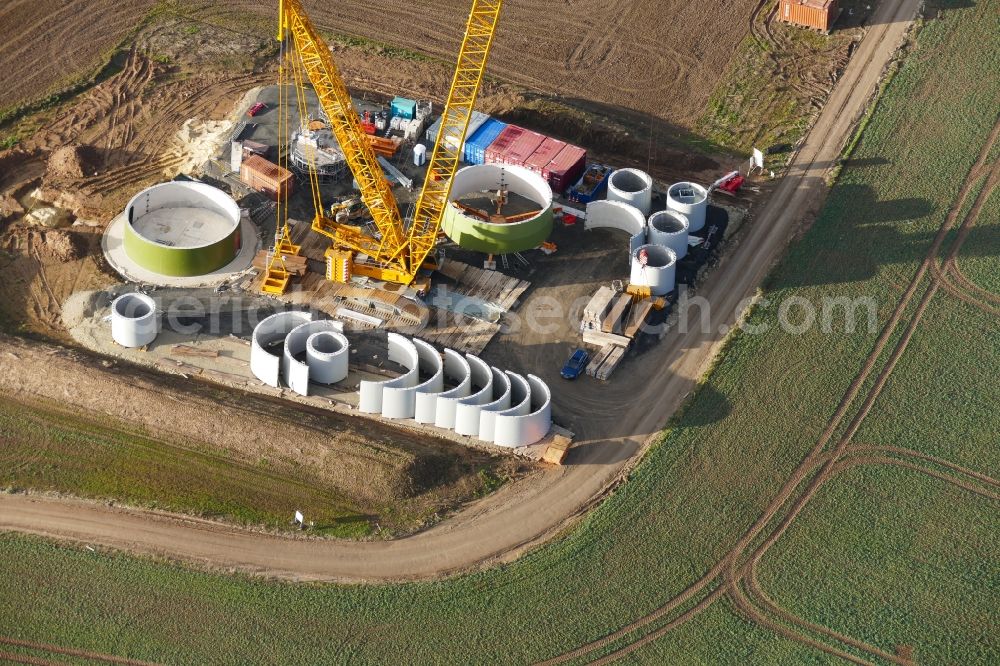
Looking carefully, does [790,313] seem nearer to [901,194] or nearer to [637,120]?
[901,194]

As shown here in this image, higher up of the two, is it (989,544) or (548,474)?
(989,544)

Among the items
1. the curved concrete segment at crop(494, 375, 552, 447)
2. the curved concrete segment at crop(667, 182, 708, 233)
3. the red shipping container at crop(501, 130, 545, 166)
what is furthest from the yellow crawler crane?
the curved concrete segment at crop(667, 182, 708, 233)

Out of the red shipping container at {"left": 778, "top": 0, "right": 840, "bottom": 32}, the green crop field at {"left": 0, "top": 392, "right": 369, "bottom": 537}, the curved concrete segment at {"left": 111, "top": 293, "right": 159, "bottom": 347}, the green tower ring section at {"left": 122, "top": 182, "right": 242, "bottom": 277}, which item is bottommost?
the green crop field at {"left": 0, "top": 392, "right": 369, "bottom": 537}

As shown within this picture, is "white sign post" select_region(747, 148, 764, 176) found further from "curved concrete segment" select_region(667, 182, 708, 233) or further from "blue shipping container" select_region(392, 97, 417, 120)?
"blue shipping container" select_region(392, 97, 417, 120)

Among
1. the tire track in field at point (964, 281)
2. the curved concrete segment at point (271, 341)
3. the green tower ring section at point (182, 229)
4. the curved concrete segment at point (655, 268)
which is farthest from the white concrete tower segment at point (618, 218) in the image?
the green tower ring section at point (182, 229)

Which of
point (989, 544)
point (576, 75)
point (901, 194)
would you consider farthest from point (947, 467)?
point (576, 75)

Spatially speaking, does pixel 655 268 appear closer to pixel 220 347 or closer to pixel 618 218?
pixel 618 218

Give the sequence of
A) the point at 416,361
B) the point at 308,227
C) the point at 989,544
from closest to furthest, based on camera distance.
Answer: the point at 989,544 < the point at 416,361 < the point at 308,227
